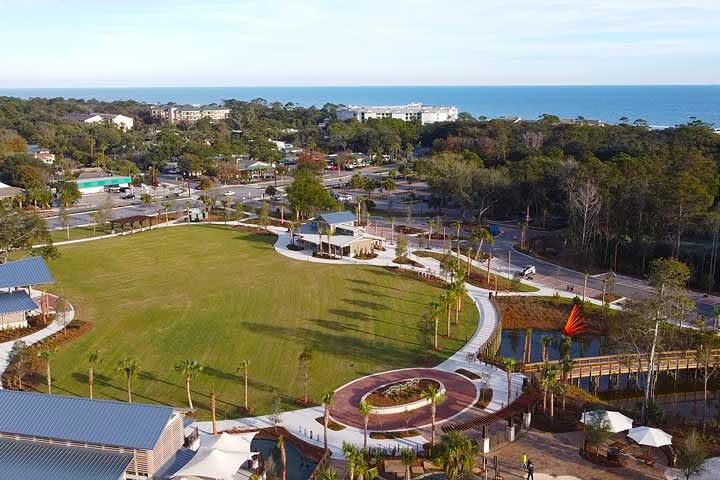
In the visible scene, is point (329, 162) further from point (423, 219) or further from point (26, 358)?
point (26, 358)

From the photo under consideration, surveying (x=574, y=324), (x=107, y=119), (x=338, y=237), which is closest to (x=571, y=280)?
(x=574, y=324)

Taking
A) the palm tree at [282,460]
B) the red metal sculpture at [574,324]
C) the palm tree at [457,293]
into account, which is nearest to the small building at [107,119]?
the palm tree at [457,293]

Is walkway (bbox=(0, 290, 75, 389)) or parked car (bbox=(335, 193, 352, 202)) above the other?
parked car (bbox=(335, 193, 352, 202))

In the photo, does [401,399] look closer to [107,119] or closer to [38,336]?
[38,336]

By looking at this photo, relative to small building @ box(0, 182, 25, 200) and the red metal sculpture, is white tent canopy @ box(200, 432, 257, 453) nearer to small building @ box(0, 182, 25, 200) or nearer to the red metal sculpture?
the red metal sculpture

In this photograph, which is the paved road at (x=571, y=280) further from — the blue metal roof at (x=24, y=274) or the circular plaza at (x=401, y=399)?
the blue metal roof at (x=24, y=274)

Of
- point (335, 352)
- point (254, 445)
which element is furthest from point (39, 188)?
point (254, 445)

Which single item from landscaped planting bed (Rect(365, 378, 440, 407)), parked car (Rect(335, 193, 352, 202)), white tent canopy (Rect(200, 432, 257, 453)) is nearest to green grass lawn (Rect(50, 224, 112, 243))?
parked car (Rect(335, 193, 352, 202))
